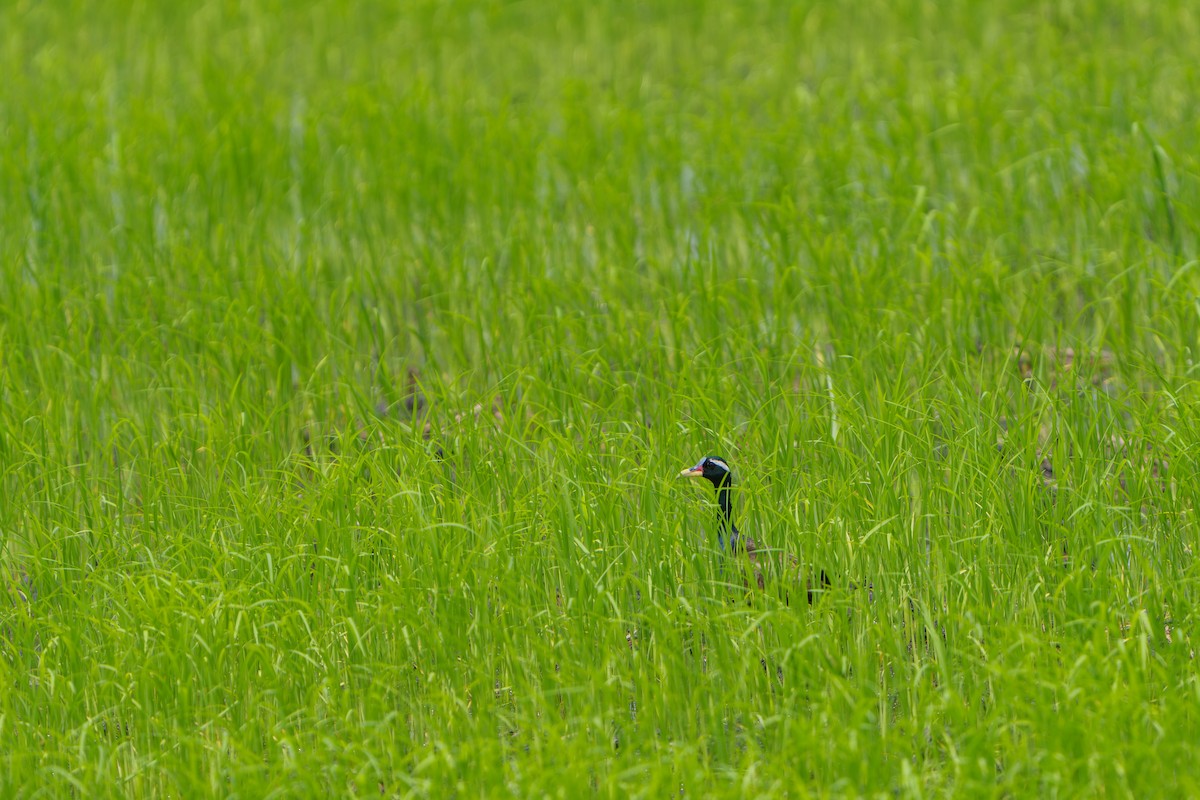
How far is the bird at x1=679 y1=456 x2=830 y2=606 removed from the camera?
4.32 metres

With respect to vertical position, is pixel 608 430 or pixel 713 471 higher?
pixel 713 471

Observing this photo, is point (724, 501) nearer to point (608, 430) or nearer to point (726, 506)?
point (726, 506)

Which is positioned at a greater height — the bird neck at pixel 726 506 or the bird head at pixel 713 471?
the bird head at pixel 713 471

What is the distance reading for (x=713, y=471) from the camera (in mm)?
4492

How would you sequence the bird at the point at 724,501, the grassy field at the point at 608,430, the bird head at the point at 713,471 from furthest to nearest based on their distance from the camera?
the bird head at the point at 713,471, the bird at the point at 724,501, the grassy field at the point at 608,430

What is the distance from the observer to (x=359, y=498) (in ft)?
14.8

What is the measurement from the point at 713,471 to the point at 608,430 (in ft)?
2.46

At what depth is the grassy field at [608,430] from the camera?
3.73 meters

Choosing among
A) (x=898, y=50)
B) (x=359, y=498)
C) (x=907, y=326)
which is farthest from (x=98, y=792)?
(x=898, y=50)

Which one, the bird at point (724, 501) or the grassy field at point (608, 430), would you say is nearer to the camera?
the grassy field at point (608, 430)

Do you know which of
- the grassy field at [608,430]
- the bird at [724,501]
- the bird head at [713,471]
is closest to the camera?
the grassy field at [608,430]

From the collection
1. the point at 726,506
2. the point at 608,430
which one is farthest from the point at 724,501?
the point at 608,430

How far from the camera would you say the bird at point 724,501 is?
432 centimetres

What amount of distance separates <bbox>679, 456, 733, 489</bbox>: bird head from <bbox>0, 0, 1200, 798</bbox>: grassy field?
0.28 ft
